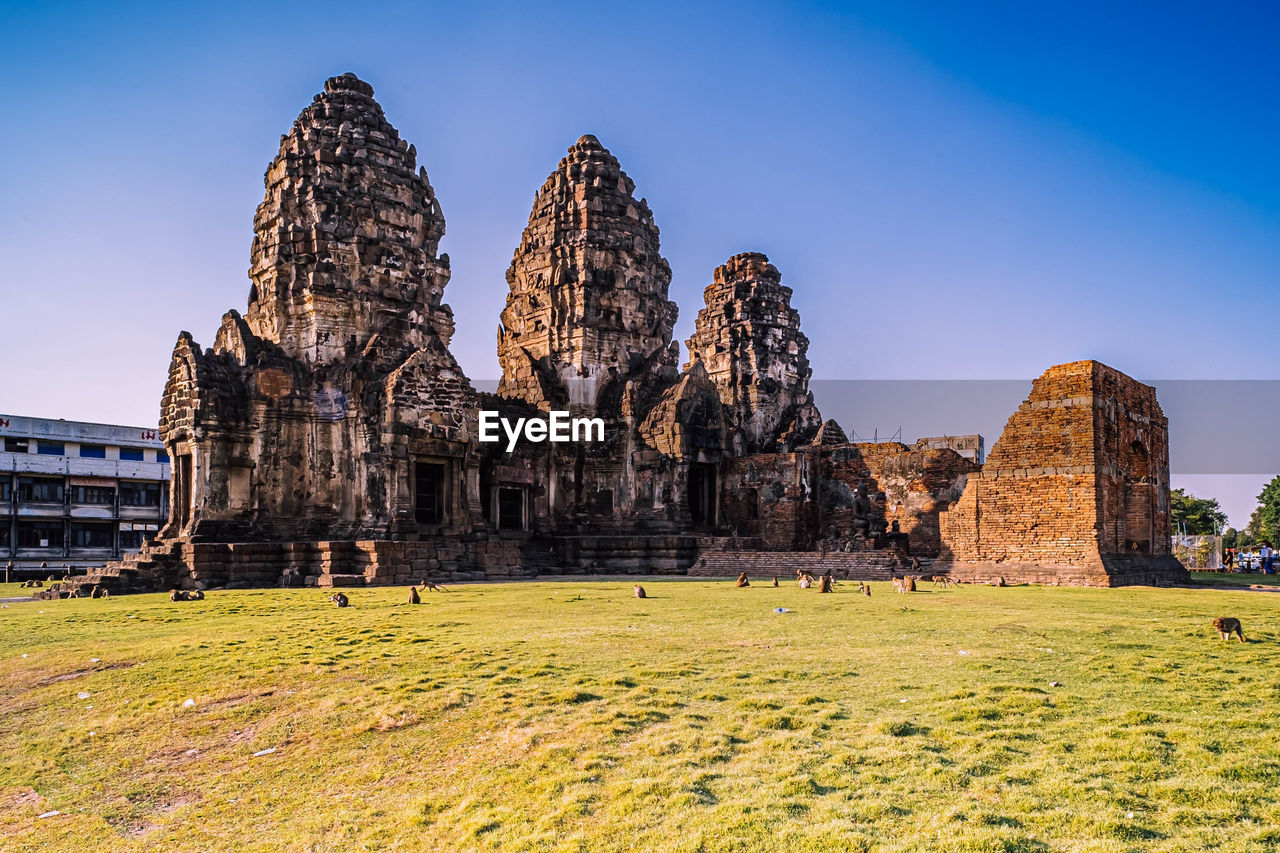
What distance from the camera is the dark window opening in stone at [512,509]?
2884 centimetres

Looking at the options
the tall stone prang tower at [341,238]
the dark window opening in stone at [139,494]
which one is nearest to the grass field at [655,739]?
the tall stone prang tower at [341,238]

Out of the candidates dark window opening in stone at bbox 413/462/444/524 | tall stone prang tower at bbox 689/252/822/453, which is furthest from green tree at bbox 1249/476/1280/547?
dark window opening in stone at bbox 413/462/444/524

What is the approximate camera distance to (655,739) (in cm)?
634

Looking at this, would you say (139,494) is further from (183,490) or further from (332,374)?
(332,374)

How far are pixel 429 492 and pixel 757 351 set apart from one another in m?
17.3

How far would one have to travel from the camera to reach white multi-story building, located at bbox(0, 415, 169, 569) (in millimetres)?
43094

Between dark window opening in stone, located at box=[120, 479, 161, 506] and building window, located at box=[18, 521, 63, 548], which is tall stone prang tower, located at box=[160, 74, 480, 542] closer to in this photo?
building window, located at box=[18, 521, 63, 548]

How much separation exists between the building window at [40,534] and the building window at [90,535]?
695 millimetres

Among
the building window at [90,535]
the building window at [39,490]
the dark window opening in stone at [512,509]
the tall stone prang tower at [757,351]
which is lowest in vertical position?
the building window at [90,535]

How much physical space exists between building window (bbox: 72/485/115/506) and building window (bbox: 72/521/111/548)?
1056 mm

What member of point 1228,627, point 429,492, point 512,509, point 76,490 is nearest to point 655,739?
point 1228,627

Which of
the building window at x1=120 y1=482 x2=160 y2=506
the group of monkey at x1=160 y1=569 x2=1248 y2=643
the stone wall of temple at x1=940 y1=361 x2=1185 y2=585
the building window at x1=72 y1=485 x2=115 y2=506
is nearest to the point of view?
the group of monkey at x1=160 y1=569 x2=1248 y2=643

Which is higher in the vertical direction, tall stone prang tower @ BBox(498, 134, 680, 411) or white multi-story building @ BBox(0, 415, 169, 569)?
tall stone prang tower @ BBox(498, 134, 680, 411)

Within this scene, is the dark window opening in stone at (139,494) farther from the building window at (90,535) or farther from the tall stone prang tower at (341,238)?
the tall stone prang tower at (341,238)
